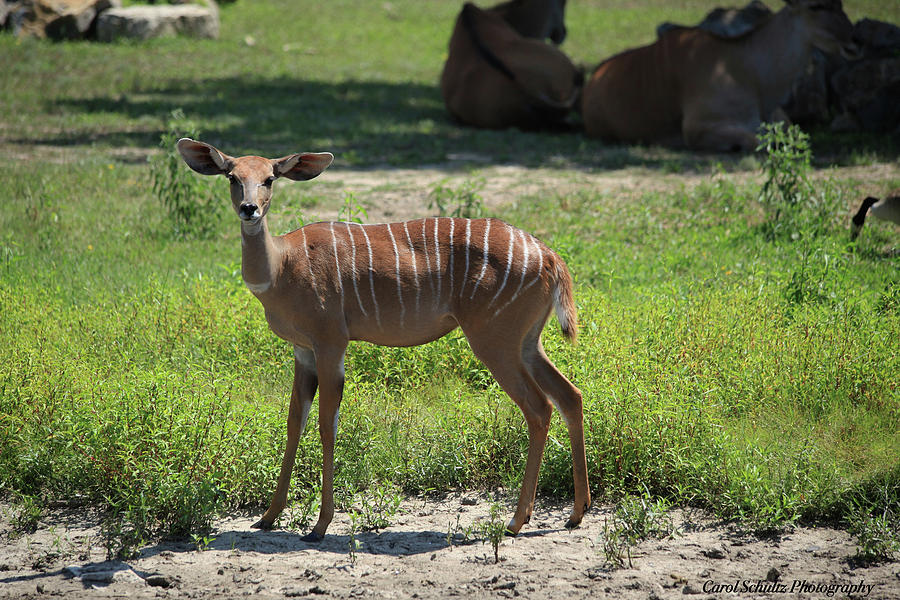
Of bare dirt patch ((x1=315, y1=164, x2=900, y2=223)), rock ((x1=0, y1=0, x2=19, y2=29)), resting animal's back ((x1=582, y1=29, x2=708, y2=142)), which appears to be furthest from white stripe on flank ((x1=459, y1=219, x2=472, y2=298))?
A: rock ((x1=0, y1=0, x2=19, y2=29))

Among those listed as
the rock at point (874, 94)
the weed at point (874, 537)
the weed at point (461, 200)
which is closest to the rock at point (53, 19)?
the weed at point (461, 200)

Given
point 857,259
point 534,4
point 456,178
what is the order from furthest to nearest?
point 534,4 < point 456,178 < point 857,259

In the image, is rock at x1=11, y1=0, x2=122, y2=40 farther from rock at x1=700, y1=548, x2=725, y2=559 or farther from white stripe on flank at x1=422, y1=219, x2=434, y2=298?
rock at x1=700, y1=548, x2=725, y2=559

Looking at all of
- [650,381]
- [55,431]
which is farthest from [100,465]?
[650,381]

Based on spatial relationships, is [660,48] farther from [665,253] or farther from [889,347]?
[889,347]

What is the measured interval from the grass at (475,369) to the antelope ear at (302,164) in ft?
3.71

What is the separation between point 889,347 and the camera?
191 inches

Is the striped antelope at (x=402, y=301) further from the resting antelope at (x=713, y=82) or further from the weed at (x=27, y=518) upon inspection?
the resting antelope at (x=713, y=82)

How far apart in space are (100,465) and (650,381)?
8.53ft

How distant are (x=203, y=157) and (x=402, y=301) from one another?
1029 mm

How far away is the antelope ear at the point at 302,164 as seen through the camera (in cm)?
389

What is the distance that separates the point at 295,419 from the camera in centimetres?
400

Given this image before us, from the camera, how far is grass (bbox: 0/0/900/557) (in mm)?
4090

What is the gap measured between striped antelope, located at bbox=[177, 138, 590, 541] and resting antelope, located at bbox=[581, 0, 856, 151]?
7.03 m
